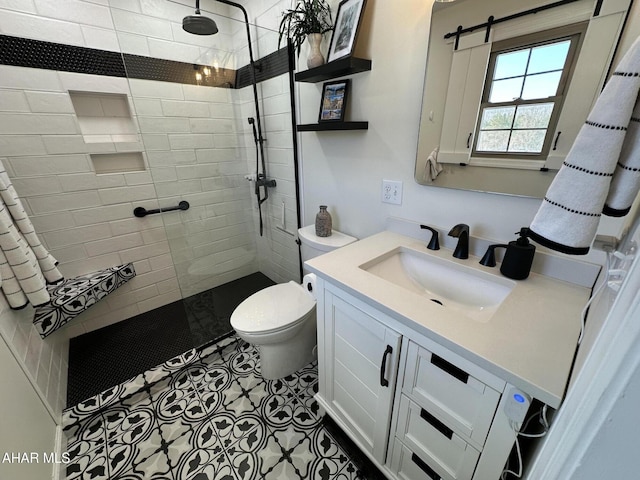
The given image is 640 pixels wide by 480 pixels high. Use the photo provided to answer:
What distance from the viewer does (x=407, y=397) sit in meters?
0.86

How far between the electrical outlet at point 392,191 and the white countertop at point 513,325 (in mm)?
450

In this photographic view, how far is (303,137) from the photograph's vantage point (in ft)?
5.66

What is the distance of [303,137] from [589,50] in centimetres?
131

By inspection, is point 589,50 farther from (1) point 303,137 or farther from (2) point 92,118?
(2) point 92,118

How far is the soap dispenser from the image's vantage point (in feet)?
2.88

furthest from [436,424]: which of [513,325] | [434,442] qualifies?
[513,325]

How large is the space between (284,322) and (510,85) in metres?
1.37

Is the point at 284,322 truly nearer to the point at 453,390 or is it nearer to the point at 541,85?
the point at 453,390

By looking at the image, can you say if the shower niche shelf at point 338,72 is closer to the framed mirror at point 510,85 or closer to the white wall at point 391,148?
the white wall at point 391,148

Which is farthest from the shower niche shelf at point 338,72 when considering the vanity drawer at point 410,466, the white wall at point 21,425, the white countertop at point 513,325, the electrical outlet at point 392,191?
the white wall at point 21,425

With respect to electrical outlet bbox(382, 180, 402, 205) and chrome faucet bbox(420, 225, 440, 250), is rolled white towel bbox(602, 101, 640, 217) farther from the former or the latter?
electrical outlet bbox(382, 180, 402, 205)

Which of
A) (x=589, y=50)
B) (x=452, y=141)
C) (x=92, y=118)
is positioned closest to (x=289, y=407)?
(x=452, y=141)

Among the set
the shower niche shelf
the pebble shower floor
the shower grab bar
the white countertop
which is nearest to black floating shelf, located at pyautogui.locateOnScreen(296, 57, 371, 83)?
the shower niche shelf

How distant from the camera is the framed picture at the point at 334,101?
1.36 metres
